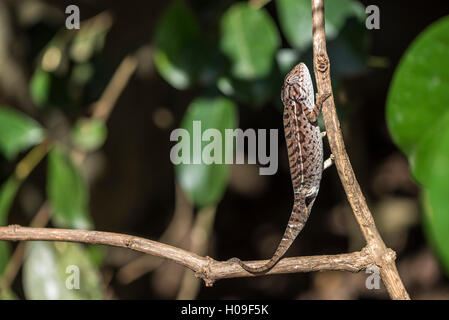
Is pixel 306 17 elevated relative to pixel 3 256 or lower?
elevated

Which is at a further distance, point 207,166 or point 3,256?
point 3,256

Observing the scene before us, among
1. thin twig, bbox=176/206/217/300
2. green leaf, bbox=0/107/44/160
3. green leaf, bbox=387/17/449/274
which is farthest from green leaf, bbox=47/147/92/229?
green leaf, bbox=387/17/449/274

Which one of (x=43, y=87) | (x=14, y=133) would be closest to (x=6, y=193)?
(x=14, y=133)

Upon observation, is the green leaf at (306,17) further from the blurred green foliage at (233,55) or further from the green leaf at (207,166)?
the green leaf at (207,166)

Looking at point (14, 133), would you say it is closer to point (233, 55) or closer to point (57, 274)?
point (57, 274)

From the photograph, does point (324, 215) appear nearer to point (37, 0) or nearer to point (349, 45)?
point (349, 45)

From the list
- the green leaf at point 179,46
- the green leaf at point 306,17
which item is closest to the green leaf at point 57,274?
the green leaf at point 179,46

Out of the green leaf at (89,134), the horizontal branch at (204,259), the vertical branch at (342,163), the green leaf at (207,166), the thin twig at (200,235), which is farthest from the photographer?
the thin twig at (200,235)
